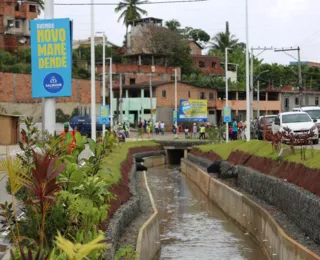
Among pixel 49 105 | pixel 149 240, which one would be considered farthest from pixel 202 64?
pixel 49 105

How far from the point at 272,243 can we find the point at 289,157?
17.2 feet

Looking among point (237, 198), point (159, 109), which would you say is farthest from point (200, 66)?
point (237, 198)

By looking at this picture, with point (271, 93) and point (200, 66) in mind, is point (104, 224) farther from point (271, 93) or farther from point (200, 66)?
point (200, 66)

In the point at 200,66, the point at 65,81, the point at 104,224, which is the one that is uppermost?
the point at 200,66

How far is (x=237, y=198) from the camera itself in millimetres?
21047

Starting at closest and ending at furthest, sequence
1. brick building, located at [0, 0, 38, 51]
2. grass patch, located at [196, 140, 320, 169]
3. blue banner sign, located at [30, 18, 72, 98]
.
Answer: blue banner sign, located at [30, 18, 72, 98] → grass patch, located at [196, 140, 320, 169] → brick building, located at [0, 0, 38, 51]

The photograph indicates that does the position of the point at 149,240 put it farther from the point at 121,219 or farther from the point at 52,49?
the point at 52,49

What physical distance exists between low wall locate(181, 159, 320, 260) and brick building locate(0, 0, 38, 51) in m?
56.7

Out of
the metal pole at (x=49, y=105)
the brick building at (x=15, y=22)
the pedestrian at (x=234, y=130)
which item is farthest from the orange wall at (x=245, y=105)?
the metal pole at (x=49, y=105)

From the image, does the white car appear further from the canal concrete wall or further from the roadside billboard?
the roadside billboard

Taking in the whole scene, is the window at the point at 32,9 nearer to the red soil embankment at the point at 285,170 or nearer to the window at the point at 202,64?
the window at the point at 202,64

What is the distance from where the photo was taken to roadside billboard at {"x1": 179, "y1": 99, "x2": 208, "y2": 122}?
233 feet

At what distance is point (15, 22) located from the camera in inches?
3423

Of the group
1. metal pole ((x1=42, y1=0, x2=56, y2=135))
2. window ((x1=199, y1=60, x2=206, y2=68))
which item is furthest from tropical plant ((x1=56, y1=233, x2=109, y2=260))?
window ((x1=199, y1=60, x2=206, y2=68))
